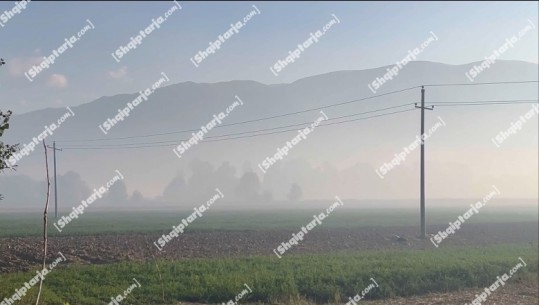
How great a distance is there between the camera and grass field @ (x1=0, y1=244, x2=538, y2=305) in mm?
19928

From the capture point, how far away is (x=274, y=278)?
21891 mm

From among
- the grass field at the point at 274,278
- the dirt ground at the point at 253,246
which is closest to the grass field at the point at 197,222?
the dirt ground at the point at 253,246

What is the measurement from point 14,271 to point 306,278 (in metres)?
11.8

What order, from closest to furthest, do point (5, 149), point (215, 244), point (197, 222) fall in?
point (5, 149), point (215, 244), point (197, 222)

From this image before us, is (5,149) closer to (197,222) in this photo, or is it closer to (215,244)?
(215,244)

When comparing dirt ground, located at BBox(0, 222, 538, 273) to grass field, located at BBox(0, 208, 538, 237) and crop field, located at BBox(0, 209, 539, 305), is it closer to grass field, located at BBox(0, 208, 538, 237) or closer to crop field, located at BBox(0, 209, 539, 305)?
crop field, located at BBox(0, 209, 539, 305)

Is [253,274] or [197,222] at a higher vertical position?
[197,222]

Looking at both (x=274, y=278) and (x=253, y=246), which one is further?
(x=253, y=246)

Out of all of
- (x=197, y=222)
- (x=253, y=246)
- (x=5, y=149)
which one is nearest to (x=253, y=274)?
(x=5, y=149)

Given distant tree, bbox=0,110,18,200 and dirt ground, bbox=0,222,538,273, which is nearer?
distant tree, bbox=0,110,18,200

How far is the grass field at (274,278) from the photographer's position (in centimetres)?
1993

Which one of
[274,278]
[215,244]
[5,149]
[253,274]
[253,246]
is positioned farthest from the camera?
[215,244]

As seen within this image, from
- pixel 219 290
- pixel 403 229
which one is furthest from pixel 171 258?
pixel 403 229

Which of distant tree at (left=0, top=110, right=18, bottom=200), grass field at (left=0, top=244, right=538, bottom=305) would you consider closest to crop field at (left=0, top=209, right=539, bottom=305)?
grass field at (left=0, top=244, right=538, bottom=305)
